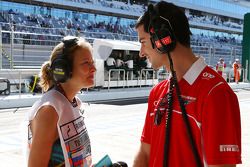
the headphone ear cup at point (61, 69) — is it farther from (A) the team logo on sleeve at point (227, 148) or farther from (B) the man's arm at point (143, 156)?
(A) the team logo on sleeve at point (227, 148)

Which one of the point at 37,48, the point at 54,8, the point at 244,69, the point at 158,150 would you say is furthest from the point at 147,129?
the point at 54,8

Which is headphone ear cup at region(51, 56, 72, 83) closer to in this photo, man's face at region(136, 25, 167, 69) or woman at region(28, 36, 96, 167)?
woman at region(28, 36, 96, 167)

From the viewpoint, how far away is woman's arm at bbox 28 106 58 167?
2020 mm

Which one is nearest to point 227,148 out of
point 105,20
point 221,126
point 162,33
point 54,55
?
point 221,126

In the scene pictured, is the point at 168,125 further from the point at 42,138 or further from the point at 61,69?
the point at 61,69

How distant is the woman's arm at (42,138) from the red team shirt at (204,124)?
55 cm

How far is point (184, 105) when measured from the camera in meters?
1.75

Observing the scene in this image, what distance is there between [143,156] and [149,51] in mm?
604

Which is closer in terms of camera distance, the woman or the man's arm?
the woman

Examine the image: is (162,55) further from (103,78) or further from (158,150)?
(103,78)

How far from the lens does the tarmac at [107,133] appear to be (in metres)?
5.99

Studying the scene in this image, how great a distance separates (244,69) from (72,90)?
26260mm

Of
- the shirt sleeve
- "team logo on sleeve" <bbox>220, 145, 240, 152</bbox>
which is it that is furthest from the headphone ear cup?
"team logo on sleeve" <bbox>220, 145, 240, 152</bbox>

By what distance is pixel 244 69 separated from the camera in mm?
27141
